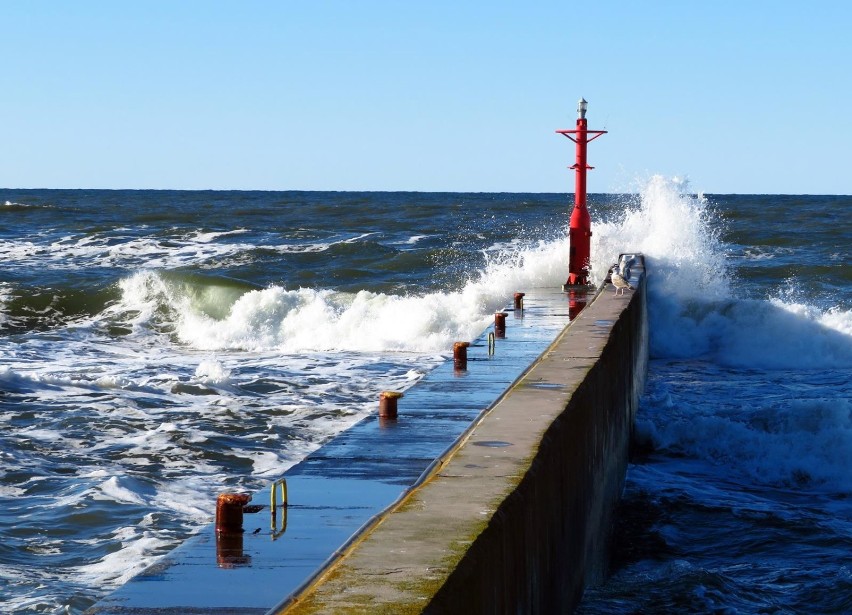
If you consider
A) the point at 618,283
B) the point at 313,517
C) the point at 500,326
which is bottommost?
the point at 313,517

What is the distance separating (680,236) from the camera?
703 inches

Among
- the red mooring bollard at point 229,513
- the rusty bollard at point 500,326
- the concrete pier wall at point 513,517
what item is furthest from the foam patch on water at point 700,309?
the red mooring bollard at point 229,513

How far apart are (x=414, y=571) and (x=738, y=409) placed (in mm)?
8173

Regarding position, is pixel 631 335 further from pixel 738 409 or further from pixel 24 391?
pixel 24 391

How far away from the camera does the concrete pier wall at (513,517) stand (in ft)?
10.2

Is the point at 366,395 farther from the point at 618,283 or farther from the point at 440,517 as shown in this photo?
the point at 440,517

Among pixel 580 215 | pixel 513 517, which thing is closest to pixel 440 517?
pixel 513 517

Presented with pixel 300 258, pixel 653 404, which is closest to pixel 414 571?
pixel 653 404

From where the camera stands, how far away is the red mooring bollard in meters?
3.89

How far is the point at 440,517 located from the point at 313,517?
24.6 inches

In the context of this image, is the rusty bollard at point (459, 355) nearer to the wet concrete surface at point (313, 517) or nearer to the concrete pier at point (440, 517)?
the concrete pier at point (440, 517)

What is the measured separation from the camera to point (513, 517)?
385cm

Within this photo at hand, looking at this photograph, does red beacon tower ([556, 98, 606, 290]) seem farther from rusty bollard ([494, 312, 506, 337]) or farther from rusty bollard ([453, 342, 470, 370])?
rusty bollard ([453, 342, 470, 370])

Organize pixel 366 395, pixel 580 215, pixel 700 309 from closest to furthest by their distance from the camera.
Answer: pixel 366 395
pixel 580 215
pixel 700 309
